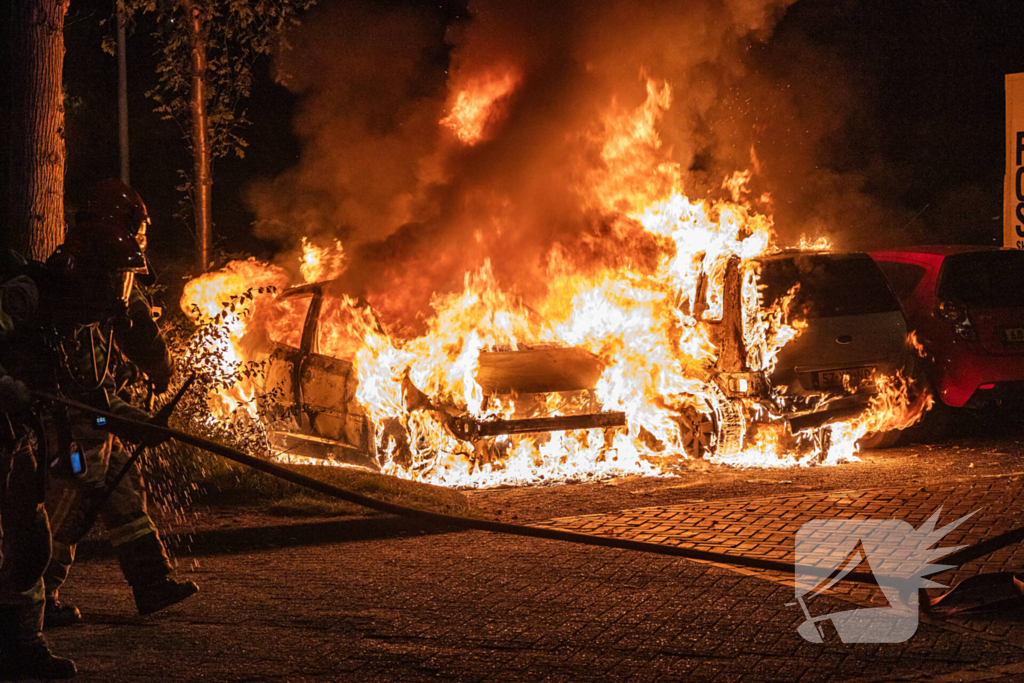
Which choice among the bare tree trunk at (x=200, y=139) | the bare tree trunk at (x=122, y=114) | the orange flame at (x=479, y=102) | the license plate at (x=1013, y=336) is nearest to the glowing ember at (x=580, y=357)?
the orange flame at (x=479, y=102)

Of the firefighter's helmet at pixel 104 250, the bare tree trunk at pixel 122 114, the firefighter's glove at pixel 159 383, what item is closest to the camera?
the firefighter's helmet at pixel 104 250

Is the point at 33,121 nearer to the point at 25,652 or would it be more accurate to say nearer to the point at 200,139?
the point at 200,139

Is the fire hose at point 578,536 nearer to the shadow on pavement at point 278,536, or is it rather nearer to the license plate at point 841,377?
the shadow on pavement at point 278,536

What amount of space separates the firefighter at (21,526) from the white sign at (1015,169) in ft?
28.5

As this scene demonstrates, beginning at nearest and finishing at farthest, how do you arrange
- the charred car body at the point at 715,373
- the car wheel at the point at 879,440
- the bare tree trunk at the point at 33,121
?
the bare tree trunk at the point at 33,121 < the charred car body at the point at 715,373 < the car wheel at the point at 879,440

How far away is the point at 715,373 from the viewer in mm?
8727

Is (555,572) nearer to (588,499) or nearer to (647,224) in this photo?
(588,499)

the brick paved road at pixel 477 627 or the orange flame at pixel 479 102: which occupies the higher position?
the orange flame at pixel 479 102

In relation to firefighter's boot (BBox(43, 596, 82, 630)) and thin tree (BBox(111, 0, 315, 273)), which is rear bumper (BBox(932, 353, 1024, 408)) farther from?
firefighter's boot (BBox(43, 596, 82, 630))

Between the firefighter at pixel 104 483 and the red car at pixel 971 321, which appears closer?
the firefighter at pixel 104 483

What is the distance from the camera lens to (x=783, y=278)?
8.92 m

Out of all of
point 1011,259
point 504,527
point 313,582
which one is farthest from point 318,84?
point 504,527

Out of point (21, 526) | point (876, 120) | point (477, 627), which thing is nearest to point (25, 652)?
point (21, 526)

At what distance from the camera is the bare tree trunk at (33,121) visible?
24.5ft
